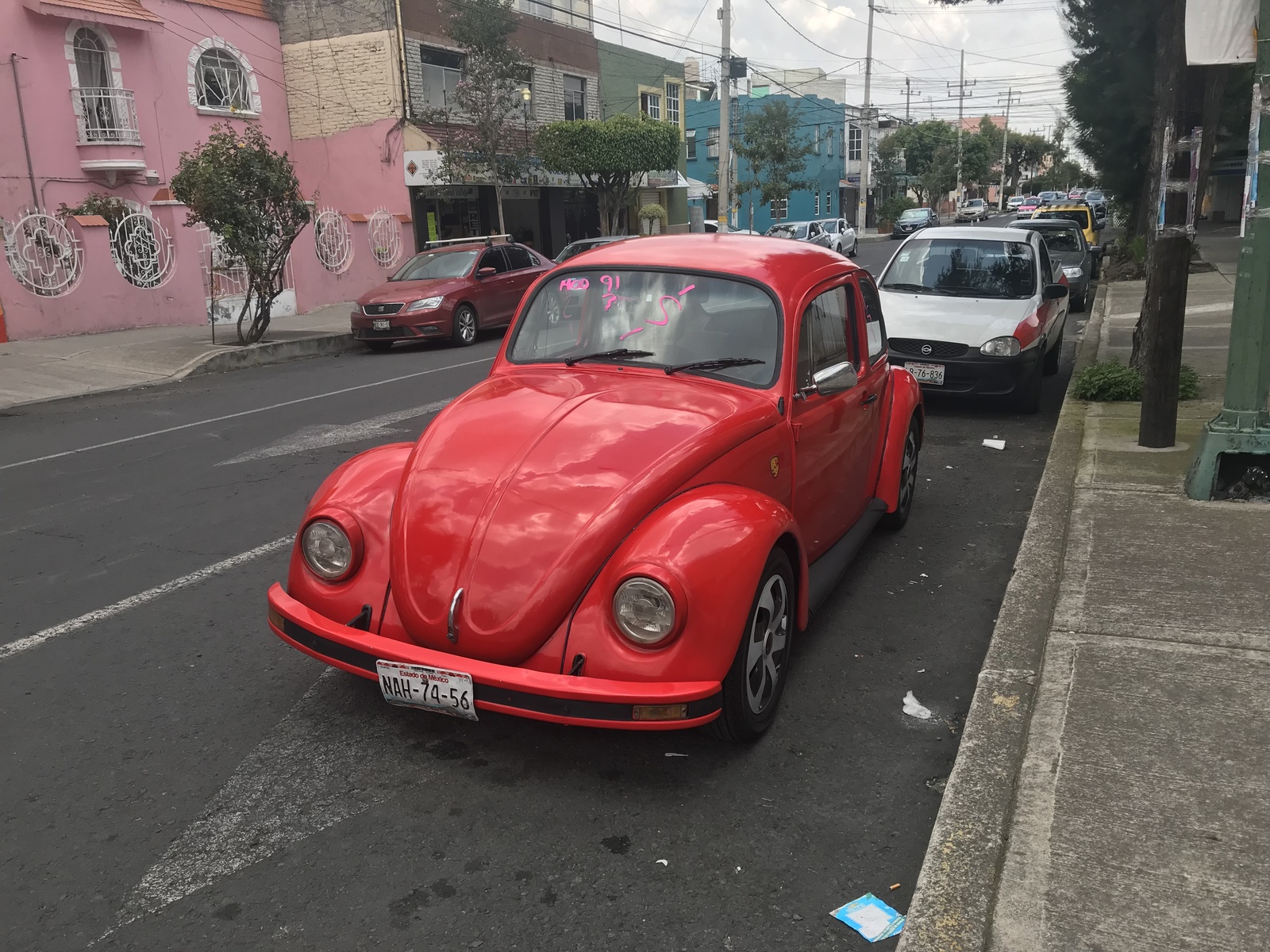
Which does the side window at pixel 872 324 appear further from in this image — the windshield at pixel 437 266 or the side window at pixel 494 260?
the side window at pixel 494 260

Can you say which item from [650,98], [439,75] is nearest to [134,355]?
[439,75]

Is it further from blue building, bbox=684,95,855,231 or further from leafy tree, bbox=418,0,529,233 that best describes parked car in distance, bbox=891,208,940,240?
leafy tree, bbox=418,0,529,233

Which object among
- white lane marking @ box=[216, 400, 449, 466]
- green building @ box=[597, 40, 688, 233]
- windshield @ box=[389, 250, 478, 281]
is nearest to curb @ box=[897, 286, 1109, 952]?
white lane marking @ box=[216, 400, 449, 466]

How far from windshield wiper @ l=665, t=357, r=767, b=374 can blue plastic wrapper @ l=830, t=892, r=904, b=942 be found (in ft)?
7.29

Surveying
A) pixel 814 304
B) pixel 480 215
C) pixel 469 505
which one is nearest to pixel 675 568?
pixel 469 505

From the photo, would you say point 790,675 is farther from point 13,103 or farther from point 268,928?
point 13,103

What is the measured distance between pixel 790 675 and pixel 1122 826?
1557mm

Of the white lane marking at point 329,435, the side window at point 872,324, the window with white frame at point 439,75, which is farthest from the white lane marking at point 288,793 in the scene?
the window with white frame at point 439,75

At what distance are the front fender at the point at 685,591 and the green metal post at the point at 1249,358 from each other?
379 centimetres

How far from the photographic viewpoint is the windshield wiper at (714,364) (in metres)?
4.36

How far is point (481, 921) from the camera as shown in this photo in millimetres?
2801

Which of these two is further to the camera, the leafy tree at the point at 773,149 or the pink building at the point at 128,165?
the leafy tree at the point at 773,149

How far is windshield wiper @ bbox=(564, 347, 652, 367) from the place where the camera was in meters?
4.49

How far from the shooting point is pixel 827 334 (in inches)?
194
